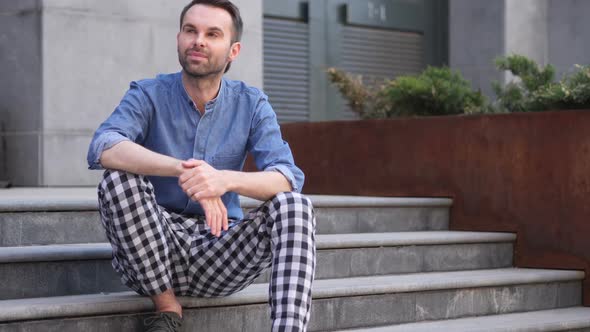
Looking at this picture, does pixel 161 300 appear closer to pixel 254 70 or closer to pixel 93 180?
pixel 93 180

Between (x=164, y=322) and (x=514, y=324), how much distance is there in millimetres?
1664

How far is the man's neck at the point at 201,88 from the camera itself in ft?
11.8

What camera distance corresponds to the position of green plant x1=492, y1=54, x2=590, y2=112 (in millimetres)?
5539

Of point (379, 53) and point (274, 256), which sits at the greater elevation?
point (379, 53)

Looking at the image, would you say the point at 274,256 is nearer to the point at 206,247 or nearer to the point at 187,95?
the point at 206,247

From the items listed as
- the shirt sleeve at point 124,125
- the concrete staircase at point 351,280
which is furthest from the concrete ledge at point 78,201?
the shirt sleeve at point 124,125

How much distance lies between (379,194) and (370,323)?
1.71 metres

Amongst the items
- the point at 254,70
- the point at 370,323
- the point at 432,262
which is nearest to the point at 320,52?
the point at 254,70

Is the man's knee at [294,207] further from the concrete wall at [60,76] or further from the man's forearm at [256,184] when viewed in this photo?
the concrete wall at [60,76]

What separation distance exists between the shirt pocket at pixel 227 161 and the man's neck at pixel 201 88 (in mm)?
170

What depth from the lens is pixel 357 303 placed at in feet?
13.7

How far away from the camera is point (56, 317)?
337cm

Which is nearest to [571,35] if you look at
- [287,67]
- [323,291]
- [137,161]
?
[287,67]

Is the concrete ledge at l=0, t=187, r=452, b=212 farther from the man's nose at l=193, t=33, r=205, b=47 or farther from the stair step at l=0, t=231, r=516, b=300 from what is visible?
the man's nose at l=193, t=33, r=205, b=47
